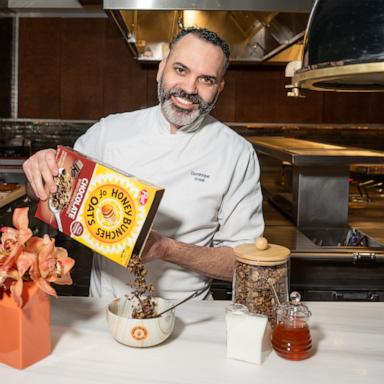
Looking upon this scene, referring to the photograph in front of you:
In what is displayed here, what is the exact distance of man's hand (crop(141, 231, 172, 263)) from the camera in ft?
4.01

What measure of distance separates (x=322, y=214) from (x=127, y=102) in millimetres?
2912

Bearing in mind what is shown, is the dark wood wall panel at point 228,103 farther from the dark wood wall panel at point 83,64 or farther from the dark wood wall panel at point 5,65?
the dark wood wall panel at point 5,65

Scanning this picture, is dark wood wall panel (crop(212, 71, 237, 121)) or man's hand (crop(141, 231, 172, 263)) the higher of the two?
dark wood wall panel (crop(212, 71, 237, 121))

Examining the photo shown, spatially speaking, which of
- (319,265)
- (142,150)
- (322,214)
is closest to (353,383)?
(142,150)

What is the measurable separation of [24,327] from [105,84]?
4384 millimetres

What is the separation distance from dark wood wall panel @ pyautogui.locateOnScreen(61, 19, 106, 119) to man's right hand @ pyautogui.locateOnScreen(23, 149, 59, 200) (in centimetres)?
399

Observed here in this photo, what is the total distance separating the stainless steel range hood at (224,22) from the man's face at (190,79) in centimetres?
67

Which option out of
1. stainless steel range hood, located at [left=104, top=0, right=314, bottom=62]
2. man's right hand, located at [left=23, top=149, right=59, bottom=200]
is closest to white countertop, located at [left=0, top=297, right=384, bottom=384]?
man's right hand, located at [left=23, top=149, right=59, bottom=200]

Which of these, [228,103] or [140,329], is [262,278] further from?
[228,103]

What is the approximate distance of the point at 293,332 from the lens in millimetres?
1025

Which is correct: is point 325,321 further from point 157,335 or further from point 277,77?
point 277,77

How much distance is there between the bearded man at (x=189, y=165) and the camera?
1.46 meters

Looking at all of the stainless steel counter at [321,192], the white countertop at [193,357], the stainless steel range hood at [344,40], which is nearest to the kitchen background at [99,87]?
the stainless steel counter at [321,192]

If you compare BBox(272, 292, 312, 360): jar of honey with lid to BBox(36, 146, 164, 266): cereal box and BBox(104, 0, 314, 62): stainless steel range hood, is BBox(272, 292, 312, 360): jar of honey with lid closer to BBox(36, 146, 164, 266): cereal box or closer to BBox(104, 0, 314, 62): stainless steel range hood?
BBox(36, 146, 164, 266): cereal box
